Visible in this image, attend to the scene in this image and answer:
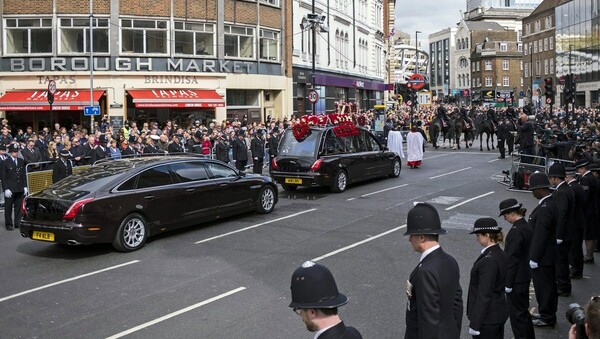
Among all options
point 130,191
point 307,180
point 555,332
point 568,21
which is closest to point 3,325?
point 130,191

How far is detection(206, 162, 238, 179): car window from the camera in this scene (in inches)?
547

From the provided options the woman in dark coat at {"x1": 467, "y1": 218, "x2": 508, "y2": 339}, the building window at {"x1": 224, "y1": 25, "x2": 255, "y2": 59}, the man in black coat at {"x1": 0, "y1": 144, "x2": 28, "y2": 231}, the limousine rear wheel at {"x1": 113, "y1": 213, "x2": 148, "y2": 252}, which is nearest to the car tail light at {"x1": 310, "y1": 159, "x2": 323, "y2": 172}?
the limousine rear wheel at {"x1": 113, "y1": 213, "x2": 148, "y2": 252}

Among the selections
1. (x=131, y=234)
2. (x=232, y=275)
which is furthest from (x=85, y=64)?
(x=232, y=275)

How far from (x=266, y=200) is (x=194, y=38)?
22.0 metres

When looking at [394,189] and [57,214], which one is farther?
[394,189]

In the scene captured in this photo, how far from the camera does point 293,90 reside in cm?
4203

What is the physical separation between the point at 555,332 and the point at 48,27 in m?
30.7

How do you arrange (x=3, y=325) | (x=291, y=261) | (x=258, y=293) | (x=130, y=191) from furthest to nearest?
(x=130, y=191)
(x=291, y=261)
(x=258, y=293)
(x=3, y=325)

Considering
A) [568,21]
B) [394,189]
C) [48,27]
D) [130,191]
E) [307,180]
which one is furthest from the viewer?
[568,21]

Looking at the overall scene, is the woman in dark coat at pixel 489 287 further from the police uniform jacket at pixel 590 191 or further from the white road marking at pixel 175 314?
the police uniform jacket at pixel 590 191

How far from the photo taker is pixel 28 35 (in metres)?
32.7

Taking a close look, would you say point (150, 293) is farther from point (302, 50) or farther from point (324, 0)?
point (324, 0)

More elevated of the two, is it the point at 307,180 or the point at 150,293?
the point at 307,180

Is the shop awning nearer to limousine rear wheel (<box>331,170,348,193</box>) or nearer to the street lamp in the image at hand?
the street lamp
